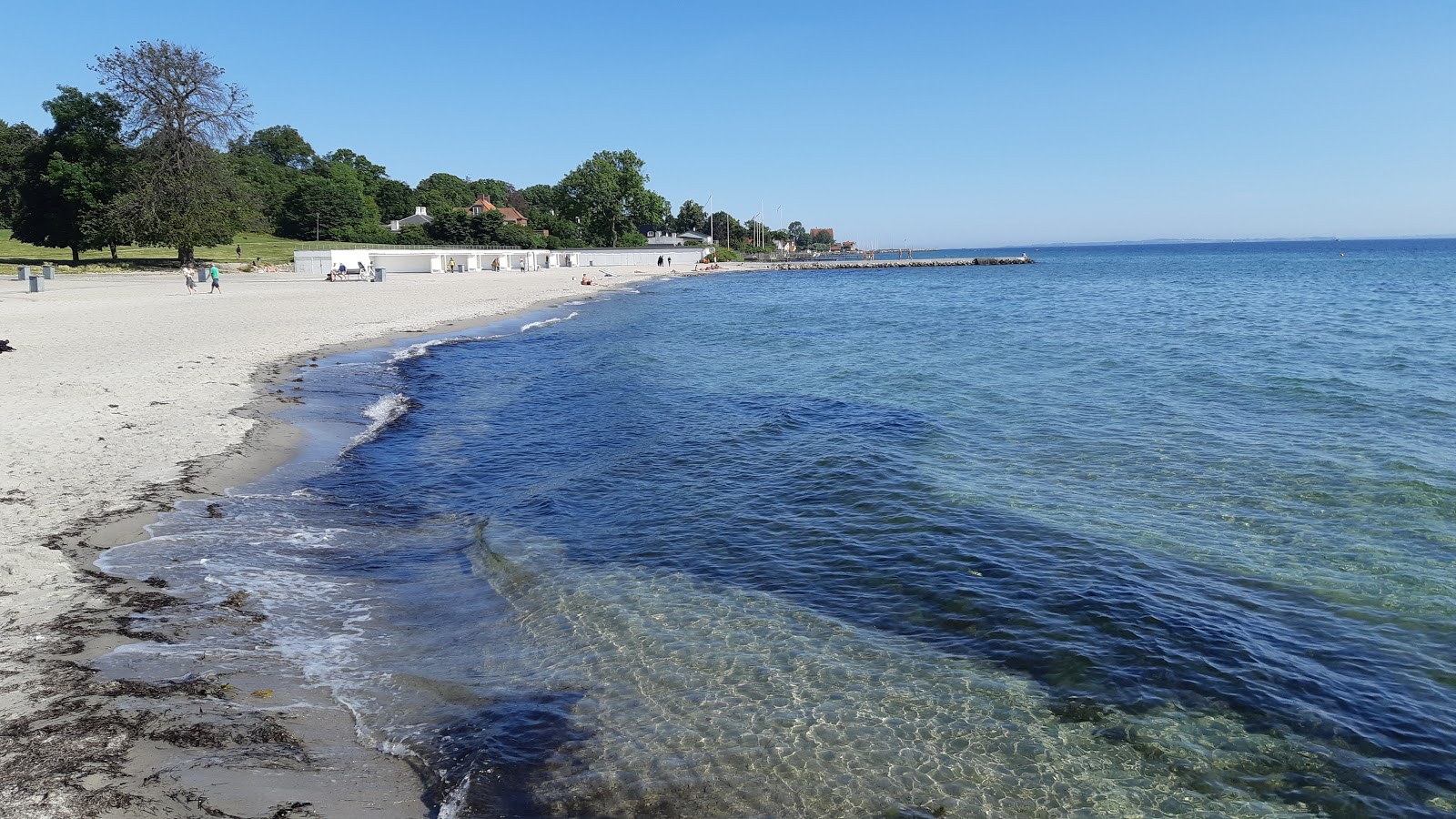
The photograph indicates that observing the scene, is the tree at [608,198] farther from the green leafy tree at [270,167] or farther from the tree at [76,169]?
the tree at [76,169]

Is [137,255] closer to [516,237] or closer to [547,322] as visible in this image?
[516,237]

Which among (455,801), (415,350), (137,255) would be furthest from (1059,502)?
(137,255)

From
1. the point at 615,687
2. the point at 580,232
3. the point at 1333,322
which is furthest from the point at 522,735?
the point at 580,232

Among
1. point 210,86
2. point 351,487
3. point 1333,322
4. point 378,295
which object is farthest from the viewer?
point 210,86

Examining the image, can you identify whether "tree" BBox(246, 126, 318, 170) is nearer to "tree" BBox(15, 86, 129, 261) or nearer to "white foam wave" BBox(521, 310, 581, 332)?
"tree" BBox(15, 86, 129, 261)

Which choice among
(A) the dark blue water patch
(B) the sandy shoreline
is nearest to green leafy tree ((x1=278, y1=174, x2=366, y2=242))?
(B) the sandy shoreline

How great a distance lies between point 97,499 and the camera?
9.29 meters

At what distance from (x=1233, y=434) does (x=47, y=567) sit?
16.7 metres

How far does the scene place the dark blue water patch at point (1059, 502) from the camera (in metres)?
6.49

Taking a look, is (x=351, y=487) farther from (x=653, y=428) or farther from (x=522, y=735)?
(x=522, y=735)

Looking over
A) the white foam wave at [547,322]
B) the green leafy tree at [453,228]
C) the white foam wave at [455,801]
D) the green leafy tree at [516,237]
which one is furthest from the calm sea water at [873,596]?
the green leafy tree at [516,237]

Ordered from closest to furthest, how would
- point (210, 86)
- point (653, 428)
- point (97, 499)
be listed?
point (97, 499), point (653, 428), point (210, 86)

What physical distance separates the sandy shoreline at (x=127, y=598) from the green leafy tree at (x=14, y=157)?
49.7 meters

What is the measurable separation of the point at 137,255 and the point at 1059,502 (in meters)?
81.9
